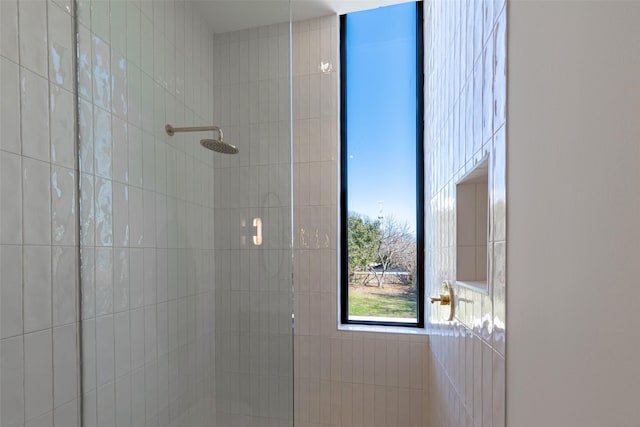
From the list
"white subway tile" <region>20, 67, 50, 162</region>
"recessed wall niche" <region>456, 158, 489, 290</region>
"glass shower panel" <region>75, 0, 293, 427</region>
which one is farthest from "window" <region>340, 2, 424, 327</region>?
"white subway tile" <region>20, 67, 50, 162</region>

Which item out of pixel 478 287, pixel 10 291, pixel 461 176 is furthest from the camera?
pixel 461 176

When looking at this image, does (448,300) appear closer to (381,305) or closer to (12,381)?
(381,305)

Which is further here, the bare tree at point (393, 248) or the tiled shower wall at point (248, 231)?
the bare tree at point (393, 248)

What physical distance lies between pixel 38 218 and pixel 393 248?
186 cm

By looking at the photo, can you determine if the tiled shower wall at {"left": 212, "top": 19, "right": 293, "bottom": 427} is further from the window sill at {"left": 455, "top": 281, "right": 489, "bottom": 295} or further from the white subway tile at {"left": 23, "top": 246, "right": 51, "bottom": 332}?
the window sill at {"left": 455, "top": 281, "right": 489, "bottom": 295}

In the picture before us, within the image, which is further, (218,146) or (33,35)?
(218,146)

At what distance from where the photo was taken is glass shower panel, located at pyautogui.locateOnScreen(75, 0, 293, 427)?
114 centimetres

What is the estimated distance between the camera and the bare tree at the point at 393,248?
2.18 metres

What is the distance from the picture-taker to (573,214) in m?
0.44

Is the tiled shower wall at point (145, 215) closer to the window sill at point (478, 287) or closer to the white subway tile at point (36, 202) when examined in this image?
the white subway tile at point (36, 202)

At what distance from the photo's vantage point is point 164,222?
1.38m

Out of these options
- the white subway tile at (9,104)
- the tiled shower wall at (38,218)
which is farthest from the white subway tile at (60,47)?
the white subway tile at (9,104)

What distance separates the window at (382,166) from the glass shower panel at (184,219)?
28.9 inches

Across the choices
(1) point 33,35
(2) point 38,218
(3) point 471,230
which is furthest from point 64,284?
(3) point 471,230
